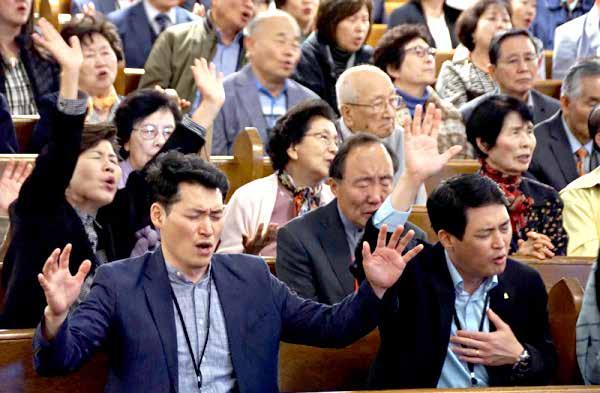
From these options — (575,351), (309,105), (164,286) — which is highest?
(309,105)

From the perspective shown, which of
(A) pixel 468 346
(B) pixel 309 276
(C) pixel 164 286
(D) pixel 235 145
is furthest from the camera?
(D) pixel 235 145

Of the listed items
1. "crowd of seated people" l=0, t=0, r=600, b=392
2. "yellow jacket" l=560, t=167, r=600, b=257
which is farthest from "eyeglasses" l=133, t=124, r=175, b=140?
"yellow jacket" l=560, t=167, r=600, b=257

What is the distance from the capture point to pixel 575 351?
8.75ft

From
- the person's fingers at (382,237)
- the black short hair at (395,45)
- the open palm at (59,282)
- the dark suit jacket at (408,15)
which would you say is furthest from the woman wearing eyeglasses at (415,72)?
the open palm at (59,282)

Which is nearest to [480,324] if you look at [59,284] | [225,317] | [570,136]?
[225,317]

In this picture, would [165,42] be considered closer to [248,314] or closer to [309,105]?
[309,105]

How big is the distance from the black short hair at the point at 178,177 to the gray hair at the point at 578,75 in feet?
5.75

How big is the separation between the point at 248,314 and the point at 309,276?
477 millimetres

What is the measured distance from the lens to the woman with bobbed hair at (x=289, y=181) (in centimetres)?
332

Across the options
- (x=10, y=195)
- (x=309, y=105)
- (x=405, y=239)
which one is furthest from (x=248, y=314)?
(x=309, y=105)

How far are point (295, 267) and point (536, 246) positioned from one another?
2.16 feet

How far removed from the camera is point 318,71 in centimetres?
458

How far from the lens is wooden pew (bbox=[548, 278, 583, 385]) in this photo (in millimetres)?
2674

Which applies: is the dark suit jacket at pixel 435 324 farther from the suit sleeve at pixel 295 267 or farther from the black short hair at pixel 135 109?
the black short hair at pixel 135 109
